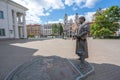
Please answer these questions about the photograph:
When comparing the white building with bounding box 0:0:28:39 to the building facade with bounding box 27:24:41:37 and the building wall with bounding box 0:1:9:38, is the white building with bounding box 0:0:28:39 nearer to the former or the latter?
the building wall with bounding box 0:1:9:38

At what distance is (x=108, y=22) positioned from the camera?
37.3m

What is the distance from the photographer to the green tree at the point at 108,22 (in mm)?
37062

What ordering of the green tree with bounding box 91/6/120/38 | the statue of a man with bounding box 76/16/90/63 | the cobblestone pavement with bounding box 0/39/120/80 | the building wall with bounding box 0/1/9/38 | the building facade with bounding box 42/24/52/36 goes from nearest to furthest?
the cobblestone pavement with bounding box 0/39/120/80, the statue of a man with bounding box 76/16/90/63, the building wall with bounding box 0/1/9/38, the green tree with bounding box 91/6/120/38, the building facade with bounding box 42/24/52/36

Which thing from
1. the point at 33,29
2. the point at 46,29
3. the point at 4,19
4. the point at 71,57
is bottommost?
the point at 71,57

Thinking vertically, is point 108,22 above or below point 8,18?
below

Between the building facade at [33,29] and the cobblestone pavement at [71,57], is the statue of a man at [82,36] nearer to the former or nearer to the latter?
the cobblestone pavement at [71,57]

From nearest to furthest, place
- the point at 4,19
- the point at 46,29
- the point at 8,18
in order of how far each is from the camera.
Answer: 1. the point at 4,19
2. the point at 8,18
3. the point at 46,29

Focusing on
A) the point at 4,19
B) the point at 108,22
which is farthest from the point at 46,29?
the point at 4,19

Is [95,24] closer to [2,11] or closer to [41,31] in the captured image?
[2,11]

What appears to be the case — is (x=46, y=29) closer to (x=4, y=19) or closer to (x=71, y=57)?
(x=4, y=19)

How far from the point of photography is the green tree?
3706 centimetres

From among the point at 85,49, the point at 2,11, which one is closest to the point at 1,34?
the point at 2,11

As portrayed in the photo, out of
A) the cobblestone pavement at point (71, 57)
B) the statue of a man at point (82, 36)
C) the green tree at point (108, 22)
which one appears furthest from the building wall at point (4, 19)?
the statue of a man at point (82, 36)

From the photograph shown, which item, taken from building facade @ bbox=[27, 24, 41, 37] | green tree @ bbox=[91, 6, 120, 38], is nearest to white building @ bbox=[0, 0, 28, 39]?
green tree @ bbox=[91, 6, 120, 38]
